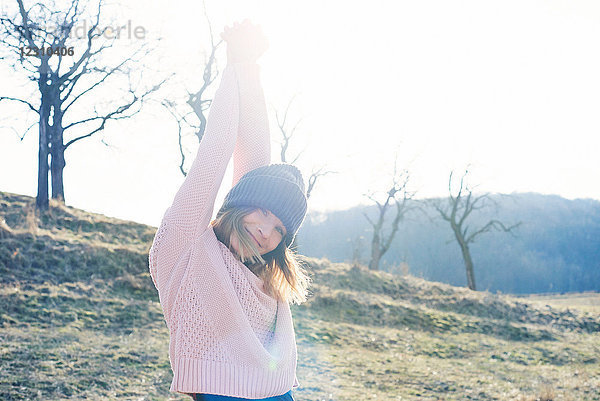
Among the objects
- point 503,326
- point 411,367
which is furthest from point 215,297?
point 503,326

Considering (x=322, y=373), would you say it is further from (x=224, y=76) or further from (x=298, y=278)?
(x=224, y=76)

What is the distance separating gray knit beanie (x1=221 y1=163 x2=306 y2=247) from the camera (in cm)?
201

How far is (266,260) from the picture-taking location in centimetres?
213

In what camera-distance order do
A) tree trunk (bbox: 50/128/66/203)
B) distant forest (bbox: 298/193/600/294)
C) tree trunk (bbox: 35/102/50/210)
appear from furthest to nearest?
1. distant forest (bbox: 298/193/600/294)
2. tree trunk (bbox: 50/128/66/203)
3. tree trunk (bbox: 35/102/50/210)

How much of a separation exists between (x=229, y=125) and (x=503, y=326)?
41.7 ft

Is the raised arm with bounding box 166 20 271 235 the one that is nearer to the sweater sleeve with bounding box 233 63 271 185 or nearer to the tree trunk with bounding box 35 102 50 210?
the sweater sleeve with bounding box 233 63 271 185

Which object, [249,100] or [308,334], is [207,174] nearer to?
[249,100]

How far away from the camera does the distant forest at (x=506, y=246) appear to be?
30984mm

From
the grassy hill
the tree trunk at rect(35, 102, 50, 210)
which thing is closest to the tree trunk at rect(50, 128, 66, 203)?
the tree trunk at rect(35, 102, 50, 210)

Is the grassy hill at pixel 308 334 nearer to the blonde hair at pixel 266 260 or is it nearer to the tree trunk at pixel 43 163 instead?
the tree trunk at pixel 43 163

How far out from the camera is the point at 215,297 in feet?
5.71

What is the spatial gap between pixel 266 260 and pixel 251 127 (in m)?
0.59

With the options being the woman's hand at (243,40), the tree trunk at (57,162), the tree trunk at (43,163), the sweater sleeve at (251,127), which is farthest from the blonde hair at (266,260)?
the tree trunk at (57,162)

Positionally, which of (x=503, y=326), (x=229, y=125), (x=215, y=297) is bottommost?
(x=503, y=326)
